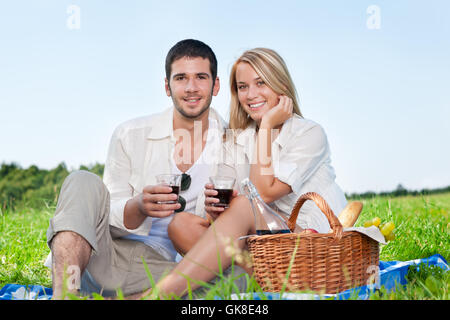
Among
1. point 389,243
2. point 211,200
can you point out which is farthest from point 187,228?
point 389,243

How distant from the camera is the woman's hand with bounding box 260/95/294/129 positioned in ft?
11.6

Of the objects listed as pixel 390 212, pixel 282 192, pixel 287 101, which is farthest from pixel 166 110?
pixel 390 212

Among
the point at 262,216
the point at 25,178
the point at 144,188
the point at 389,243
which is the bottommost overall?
the point at 25,178

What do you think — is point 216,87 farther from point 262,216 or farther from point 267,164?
point 262,216

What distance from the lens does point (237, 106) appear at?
405 cm

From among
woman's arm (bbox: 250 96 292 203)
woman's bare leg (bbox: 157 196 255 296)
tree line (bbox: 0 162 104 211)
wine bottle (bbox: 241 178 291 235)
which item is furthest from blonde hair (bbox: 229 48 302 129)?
tree line (bbox: 0 162 104 211)

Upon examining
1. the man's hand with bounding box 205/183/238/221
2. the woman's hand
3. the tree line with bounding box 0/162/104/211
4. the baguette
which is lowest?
the tree line with bounding box 0/162/104/211

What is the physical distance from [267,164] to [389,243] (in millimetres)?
2213

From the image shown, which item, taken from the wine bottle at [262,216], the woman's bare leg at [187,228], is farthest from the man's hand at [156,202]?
the wine bottle at [262,216]

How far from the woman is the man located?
224mm

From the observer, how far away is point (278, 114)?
3.60m

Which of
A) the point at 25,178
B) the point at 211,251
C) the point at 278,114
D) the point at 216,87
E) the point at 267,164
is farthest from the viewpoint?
the point at 25,178

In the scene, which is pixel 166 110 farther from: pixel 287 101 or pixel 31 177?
pixel 31 177

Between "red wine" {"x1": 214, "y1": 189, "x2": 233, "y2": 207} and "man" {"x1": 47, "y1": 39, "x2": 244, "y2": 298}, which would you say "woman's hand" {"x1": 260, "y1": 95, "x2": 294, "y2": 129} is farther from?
"red wine" {"x1": 214, "y1": 189, "x2": 233, "y2": 207}
